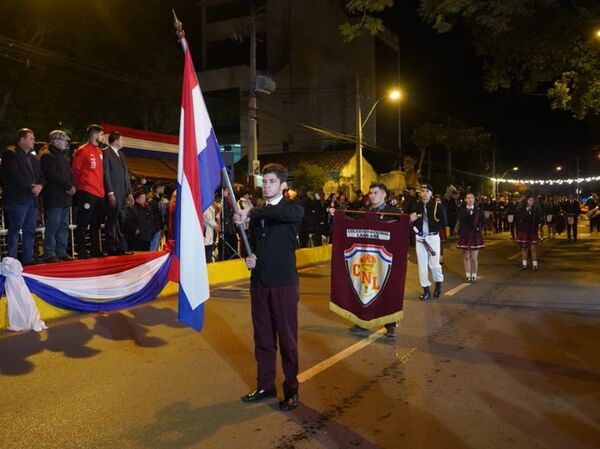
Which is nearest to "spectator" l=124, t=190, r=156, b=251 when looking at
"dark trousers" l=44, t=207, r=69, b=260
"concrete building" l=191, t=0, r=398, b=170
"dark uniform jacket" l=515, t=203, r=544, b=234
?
"dark trousers" l=44, t=207, r=69, b=260

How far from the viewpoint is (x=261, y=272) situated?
4961 millimetres

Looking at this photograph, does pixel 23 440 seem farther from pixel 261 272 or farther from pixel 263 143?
pixel 263 143

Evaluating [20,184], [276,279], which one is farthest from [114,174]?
[276,279]

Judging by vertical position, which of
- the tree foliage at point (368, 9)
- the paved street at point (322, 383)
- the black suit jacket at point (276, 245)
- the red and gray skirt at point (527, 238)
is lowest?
the paved street at point (322, 383)

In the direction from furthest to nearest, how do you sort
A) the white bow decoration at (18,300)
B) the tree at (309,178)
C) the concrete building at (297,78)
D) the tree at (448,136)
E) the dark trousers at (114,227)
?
the tree at (448,136) < the concrete building at (297,78) < the tree at (309,178) < the dark trousers at (114,227) < the white bow decoration at (18,300)

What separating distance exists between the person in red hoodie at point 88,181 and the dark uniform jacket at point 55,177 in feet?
1.29

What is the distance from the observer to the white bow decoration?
24.8ft

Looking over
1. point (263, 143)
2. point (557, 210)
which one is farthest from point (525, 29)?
point (263, 143)

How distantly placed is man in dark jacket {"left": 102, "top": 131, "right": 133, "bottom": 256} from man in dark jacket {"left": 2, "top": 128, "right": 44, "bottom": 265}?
1.08 m

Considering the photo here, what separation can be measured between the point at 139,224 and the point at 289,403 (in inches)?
293

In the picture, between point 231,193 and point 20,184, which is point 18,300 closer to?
point 20,184

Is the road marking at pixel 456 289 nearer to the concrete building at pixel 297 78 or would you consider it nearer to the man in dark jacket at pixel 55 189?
the man in dark jacket at pixel 55 189

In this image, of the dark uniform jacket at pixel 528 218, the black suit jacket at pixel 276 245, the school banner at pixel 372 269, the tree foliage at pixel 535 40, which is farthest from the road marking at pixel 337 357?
the dark uniform jacket at pixel 528 218

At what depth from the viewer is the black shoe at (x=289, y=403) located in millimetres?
4918
